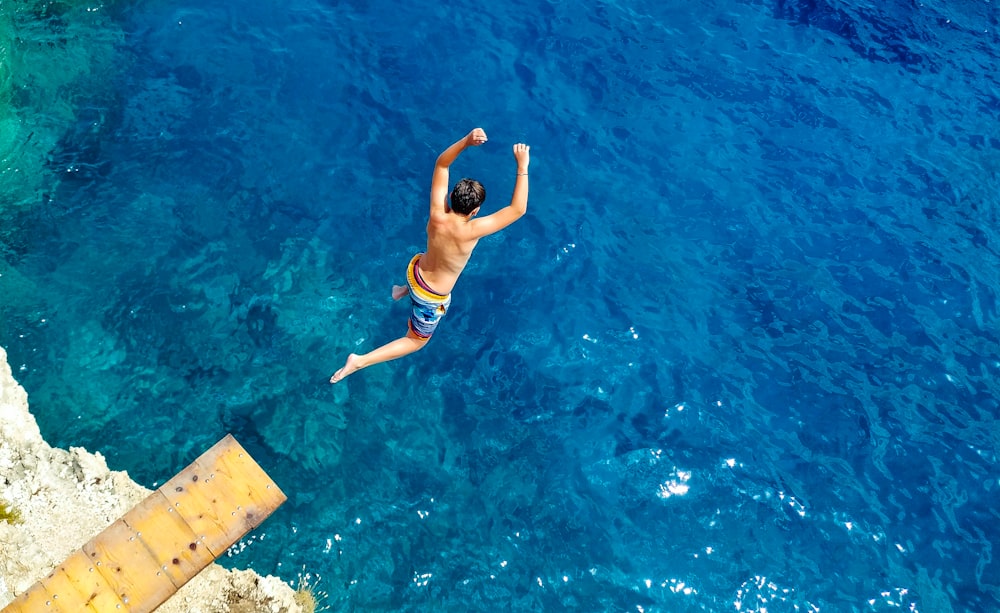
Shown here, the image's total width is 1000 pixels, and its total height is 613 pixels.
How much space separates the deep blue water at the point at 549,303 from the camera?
30.4ft

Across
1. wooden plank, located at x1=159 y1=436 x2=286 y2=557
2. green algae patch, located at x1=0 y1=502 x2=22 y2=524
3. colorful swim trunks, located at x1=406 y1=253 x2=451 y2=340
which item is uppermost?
colorful swim trunks, located at x1=406 y1=253 x2=451 y2=340

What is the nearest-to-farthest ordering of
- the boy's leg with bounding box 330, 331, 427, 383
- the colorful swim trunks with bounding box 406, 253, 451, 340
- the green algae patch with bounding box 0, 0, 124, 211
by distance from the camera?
the colorful swim trunks with bounding box 406, 253, 451, 340, the boy's leg with bounding box 330, 331, 427, 383, the green algae patch with bounding box 0, 0, 124, 211

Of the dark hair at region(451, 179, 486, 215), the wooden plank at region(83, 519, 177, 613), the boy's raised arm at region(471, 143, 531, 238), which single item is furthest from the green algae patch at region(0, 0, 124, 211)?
the boy's raised arm at region(471, 143, 531, 238)

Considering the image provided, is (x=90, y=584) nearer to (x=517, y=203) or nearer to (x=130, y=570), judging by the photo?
(x=130, y=570)

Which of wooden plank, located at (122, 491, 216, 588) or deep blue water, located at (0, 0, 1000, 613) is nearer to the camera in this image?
wooden plank, located at (122, 491, 216, 588)

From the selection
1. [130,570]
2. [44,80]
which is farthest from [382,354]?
[44,80]

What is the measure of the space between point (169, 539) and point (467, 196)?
456 centimetres

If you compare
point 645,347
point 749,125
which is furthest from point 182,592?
point 749,125

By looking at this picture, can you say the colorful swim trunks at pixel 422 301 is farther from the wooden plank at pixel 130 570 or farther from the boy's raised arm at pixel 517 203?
the wooden plank at pixel 130 570

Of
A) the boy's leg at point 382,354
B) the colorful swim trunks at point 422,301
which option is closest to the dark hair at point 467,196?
the colorful swim trunks at point 422,301

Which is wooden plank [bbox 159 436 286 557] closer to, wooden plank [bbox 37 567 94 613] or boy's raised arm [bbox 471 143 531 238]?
wooden plank [bbox 37 567 94 613]

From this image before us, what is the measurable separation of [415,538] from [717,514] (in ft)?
Answer: 12.5

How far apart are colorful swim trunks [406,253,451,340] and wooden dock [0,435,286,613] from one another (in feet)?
7.89

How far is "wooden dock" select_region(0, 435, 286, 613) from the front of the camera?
716 cm
